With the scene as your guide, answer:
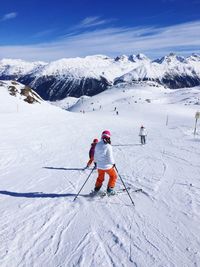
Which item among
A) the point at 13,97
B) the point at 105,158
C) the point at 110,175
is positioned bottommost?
the point at 110,175

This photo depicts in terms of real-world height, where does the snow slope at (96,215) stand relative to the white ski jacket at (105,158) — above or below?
below

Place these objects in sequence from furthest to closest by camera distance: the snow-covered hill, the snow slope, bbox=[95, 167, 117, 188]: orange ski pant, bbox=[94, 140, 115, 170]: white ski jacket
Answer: the snow-covered hill, bbox=[95, 167, 117, 188]: orange ski pant, bbox=[94, 140, 115, 170]: white ski jacket, the snow slope

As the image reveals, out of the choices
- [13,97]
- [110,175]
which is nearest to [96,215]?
[110,175]

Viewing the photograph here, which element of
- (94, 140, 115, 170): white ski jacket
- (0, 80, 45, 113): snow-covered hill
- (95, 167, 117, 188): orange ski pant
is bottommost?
(95, 167, 117, 188): orange ski pant

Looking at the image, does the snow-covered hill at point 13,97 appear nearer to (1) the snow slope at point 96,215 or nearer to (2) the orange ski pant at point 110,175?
(1) the snow slope at point 96,215

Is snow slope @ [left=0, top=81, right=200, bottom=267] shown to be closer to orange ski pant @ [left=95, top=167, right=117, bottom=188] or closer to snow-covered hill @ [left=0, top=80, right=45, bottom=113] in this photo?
orange ski pant @ [left=95, top=167, right=117, bottom=188]

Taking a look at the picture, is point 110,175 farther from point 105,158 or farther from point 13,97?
point 13,97

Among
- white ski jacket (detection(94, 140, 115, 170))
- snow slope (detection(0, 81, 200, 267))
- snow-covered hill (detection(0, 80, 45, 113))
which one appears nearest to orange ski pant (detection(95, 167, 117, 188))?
white ski jacket (detection(94, 140, 115, 170))

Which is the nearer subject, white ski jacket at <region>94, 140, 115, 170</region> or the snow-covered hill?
white ski jacket at <region>94, 140, 115, 170</region>

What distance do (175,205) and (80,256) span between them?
4321 millimetres

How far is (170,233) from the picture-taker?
8344 millimetres

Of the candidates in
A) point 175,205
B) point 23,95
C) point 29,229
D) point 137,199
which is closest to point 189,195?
point 175,205

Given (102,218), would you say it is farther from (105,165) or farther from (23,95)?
(23,95)

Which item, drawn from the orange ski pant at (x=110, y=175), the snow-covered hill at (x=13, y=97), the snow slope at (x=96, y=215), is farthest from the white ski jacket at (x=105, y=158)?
the snow-covered hill at (x=13, y=97)
